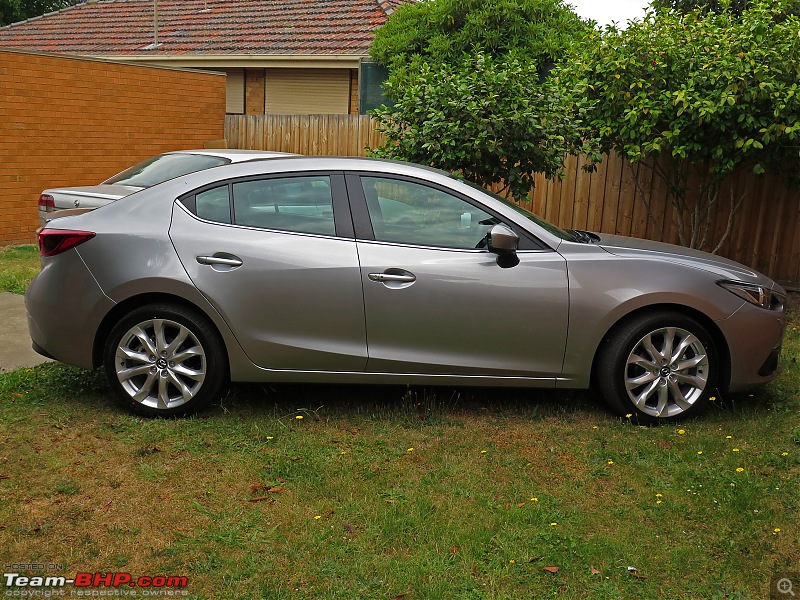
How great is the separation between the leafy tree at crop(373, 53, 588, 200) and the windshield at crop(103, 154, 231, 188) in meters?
2.47

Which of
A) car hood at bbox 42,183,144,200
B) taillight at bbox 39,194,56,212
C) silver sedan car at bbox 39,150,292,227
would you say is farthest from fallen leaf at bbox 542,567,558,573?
taillight at bbox 39,194,56,212

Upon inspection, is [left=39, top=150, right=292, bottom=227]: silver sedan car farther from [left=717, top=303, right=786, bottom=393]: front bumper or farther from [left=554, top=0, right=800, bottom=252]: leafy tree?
[left=717, top=303, right=786, bottom=393]: front bumper

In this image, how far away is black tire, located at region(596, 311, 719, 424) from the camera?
5.29 meters

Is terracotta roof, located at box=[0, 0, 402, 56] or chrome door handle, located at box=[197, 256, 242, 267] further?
terracotta roof, located at box=[0, 0, 402, 56]

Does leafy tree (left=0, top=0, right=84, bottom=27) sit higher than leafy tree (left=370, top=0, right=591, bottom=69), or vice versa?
leafy tree (left=0, top=0, right=84, bottom=27)

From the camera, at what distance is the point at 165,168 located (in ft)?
33.7

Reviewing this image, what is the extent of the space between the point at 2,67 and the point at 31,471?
370 inches

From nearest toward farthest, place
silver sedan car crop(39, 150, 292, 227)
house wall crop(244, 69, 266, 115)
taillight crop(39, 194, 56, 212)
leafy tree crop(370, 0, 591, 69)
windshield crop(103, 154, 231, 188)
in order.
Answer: silver sedan car crop(39, 150, 292, 227) → taillight crop(39, 194, 56, 212) → windshield crop(103, 154, 231, 188) → leafy tree crop(370, 0, 591, 69) → house wall crop(244, 69, 266, 115)

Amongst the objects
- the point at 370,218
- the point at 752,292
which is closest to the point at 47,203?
the point at 370,218

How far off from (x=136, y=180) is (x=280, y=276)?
577cm

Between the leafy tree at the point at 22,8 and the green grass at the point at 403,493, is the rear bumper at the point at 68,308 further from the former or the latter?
the leafy tree at the point at 22,8

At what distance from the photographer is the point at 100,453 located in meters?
4.77

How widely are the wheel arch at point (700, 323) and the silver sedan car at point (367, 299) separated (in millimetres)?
13

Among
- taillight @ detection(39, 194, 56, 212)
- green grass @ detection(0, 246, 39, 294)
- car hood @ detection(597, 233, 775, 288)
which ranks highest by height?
car hood @ detection(597, 233, 775, 288)
